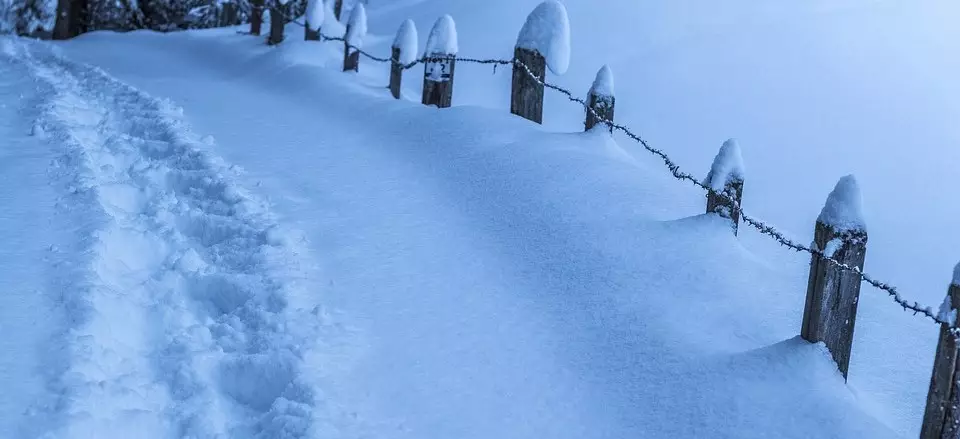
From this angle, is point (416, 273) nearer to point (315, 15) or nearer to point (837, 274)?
point (837, 274)

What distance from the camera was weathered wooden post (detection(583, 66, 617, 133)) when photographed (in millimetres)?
6852

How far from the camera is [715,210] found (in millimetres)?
5449

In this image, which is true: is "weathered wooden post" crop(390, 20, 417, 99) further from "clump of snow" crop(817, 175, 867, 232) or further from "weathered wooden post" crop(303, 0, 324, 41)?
"clump of snow" crop(817, 175, 867, 232)

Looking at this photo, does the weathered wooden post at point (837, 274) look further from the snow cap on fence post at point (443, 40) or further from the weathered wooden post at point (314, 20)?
the weathered wooden post at point (314, 20)

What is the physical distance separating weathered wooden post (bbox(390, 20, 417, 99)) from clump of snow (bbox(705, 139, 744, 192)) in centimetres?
493

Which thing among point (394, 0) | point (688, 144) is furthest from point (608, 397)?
point (394, 0)

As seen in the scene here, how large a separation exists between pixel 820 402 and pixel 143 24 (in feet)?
57.4

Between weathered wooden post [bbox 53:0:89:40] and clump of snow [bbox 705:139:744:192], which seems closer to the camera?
clump of snow [bbox 705:139:744:192]

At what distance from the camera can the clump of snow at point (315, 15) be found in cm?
1279

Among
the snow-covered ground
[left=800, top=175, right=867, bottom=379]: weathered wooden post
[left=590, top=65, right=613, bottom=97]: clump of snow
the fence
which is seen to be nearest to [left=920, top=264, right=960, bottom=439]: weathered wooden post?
the fence

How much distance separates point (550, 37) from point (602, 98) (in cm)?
89

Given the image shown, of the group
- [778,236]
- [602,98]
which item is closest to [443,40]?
[602,98]

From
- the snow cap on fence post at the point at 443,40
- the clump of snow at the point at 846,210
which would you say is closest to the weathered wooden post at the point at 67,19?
the snow cap on fence post at the point at 443,40

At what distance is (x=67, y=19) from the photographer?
1683 centimetres
